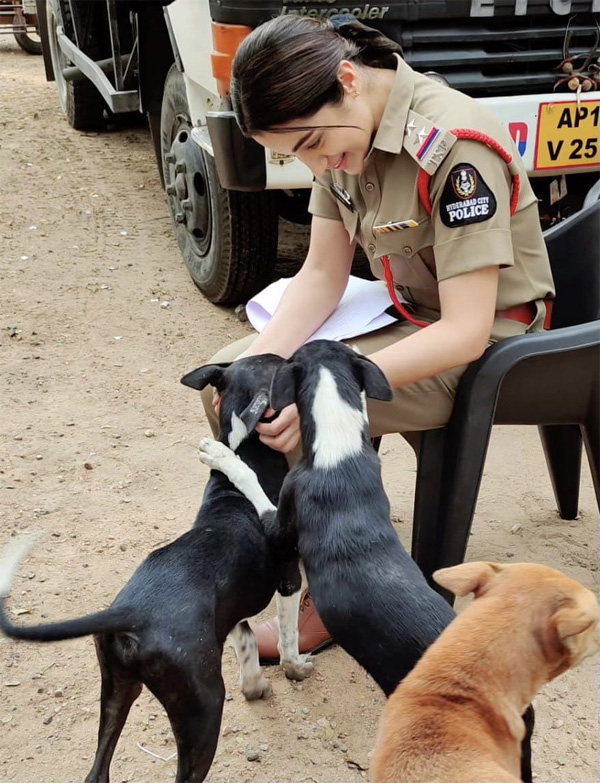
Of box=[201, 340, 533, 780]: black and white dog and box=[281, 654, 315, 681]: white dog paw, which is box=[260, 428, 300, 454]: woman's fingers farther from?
box=[281, 654, 315, 681]: white dog paw

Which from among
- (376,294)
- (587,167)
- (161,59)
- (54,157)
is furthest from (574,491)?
(54,157)

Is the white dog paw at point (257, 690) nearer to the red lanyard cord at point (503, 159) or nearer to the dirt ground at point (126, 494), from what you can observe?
the dirt ground at point (126, 494)

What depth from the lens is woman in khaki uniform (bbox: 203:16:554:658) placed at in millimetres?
2354

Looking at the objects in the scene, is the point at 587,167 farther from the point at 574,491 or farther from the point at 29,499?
the point at 29,499

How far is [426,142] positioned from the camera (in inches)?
95.7

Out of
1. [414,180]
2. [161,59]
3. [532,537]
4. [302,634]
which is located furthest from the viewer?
[161,59]

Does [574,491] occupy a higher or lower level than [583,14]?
lower

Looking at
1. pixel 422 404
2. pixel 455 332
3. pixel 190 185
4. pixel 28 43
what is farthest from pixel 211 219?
pixel 28 43

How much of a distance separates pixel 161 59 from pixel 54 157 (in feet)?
8.66

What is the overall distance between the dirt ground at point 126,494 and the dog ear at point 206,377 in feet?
2.57

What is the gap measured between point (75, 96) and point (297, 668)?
22.9 feet

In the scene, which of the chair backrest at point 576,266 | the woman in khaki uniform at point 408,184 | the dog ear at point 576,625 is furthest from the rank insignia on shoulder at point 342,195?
the dog ear at point 576,625

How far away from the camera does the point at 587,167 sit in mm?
4012

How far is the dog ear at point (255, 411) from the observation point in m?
2.65
